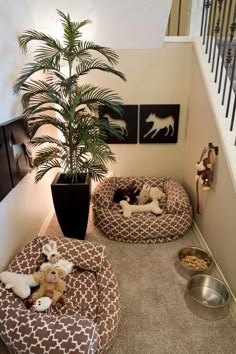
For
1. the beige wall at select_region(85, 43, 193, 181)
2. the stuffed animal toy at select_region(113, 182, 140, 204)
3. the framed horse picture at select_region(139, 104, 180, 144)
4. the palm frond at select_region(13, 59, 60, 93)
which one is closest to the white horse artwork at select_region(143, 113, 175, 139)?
the framed horse picture at select_region(139, 104, 180, 144)

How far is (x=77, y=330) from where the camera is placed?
127cm

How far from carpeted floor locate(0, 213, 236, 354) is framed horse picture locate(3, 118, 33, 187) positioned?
100 cm

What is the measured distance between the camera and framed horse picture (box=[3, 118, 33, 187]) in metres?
1.81

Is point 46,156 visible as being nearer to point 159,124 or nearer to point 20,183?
point 20,183

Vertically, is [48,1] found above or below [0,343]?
above

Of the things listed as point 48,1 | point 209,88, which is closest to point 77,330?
point 209,88

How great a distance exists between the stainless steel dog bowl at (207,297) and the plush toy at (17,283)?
1053mm

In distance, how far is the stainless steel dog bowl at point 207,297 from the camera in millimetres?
1610

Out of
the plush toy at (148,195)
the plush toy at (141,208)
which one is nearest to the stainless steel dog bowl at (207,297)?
the plush toy at (141,208)

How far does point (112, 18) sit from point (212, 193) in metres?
1.77

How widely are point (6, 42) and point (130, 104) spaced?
1.38 m

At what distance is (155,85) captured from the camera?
2748mm

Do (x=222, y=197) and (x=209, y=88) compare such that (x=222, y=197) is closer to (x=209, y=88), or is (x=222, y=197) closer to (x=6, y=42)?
(x=209, y=88)

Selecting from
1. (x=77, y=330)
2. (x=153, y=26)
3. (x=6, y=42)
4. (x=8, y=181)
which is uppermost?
(x=153, y=26)
